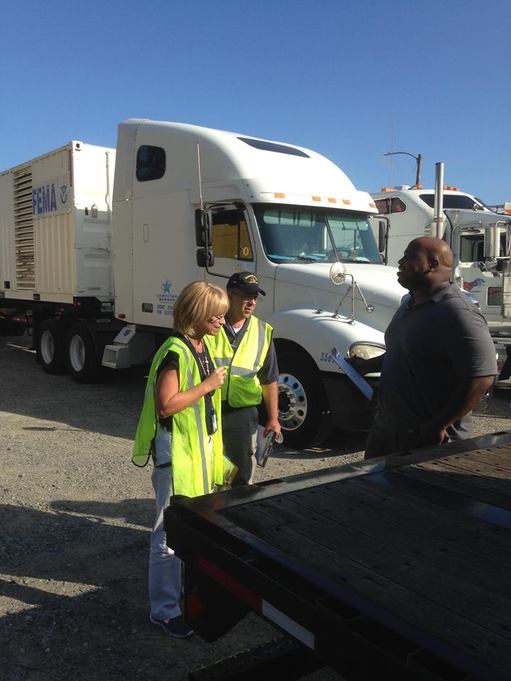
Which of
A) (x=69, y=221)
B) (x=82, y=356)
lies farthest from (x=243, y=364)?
(x=69, y=221)

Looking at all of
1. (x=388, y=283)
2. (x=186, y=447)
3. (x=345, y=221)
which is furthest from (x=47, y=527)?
(x=345, y=221)

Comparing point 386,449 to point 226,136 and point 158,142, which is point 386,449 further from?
point 158,142

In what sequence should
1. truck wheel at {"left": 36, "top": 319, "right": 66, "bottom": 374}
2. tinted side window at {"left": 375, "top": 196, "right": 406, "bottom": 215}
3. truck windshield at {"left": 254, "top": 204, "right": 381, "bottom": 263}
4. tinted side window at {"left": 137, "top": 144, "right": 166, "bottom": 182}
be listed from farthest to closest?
tinted side window at {"left": 375, "top": 196, "right": 406, "bottom": 215} → truck wheel at {"left": 36, "top": 319, "right": 66, "bottom": 374} → tinted side window at {"left": 137, "top": 144, "right": 166, "bottom": 182} → truck windshield at {"left": 254, "top": 204, "right": 381, "bottom": 263}

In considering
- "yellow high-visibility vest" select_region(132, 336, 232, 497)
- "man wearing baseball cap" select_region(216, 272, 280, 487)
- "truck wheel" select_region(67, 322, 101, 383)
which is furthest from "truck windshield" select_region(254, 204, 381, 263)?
"yellow high-visibility vest" select_region(132, 336, 232, 497)

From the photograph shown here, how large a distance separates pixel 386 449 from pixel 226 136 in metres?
5.09

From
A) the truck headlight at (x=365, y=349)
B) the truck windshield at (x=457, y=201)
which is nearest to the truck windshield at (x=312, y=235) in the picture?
the truck headlight at (x=365, y=349)

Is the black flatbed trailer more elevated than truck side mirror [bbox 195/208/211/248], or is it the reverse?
truck side mirror [bbox 195/208/211/248]

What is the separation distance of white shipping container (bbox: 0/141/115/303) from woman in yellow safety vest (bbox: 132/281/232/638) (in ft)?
23.3

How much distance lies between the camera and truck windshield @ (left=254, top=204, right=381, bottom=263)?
6824mm

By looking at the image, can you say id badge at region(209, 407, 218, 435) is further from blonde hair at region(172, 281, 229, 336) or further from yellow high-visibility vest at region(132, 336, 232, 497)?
blonde hair at region(172, 281, 229, 336)

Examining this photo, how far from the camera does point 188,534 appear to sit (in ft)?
6.28

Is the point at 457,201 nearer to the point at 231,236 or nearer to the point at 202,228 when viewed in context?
the point at 231,236

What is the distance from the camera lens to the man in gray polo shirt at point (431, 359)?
2.81m

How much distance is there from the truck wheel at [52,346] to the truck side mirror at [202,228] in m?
4.21
